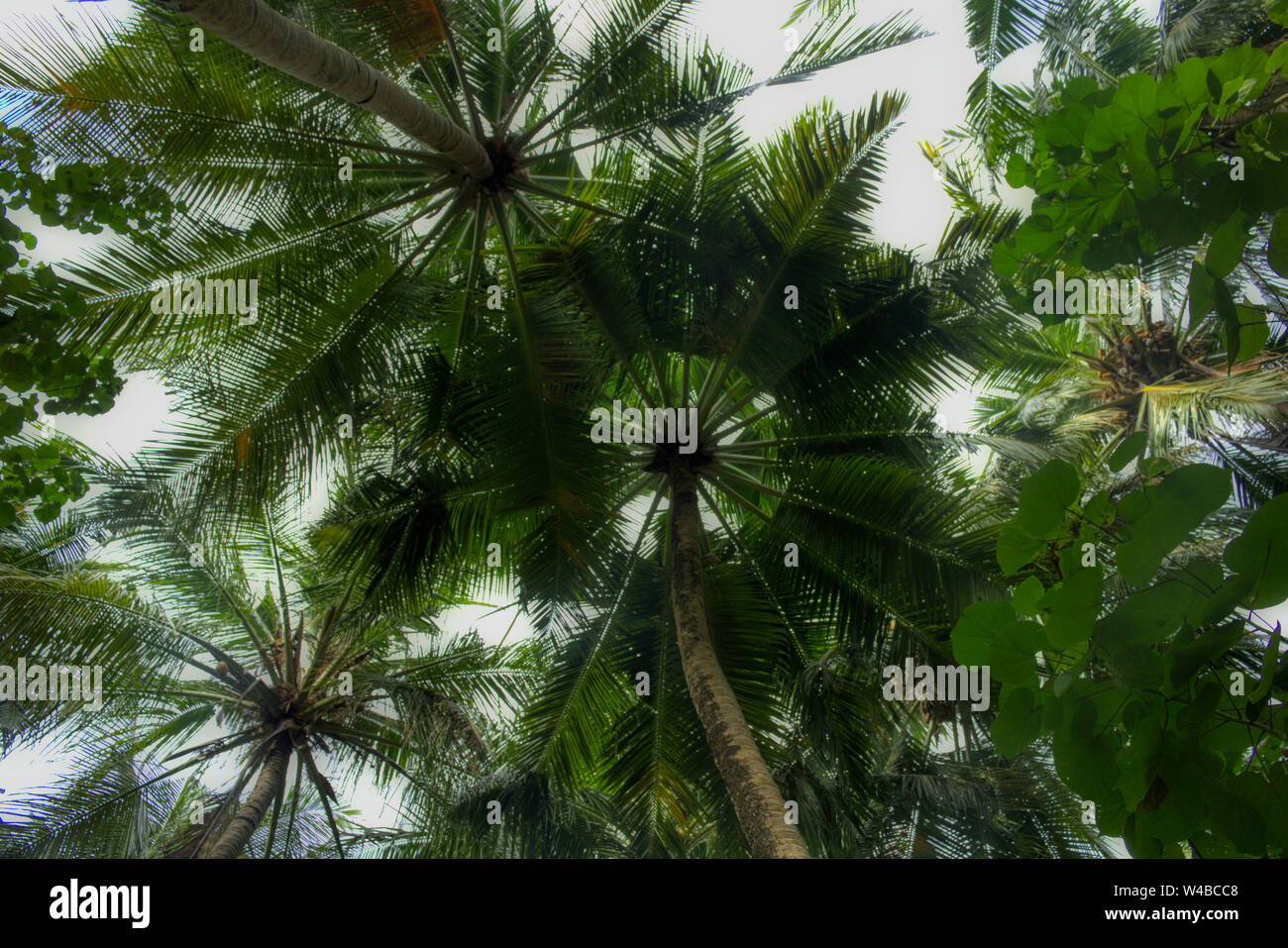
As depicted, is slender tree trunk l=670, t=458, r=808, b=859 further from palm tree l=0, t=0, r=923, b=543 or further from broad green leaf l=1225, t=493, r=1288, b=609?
broad green leaf l=1225, t=493, r=1288, b=609

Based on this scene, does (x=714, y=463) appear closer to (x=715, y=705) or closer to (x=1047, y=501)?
(x=715, y=705)

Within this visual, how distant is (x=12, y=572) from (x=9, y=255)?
19.7 ft

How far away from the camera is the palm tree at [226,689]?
7750 millimetres

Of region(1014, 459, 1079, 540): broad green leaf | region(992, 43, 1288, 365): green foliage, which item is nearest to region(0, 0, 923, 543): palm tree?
region(992, 43, 1288, 365): green foliage

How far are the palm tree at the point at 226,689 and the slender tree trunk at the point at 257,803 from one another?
1.0 inches

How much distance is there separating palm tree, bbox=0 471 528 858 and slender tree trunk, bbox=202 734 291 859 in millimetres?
25

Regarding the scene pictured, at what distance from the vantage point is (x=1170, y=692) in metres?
1.31

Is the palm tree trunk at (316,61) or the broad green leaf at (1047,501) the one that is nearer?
the broad green leaf at (1047,501)

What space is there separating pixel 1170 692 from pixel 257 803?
29.4ft

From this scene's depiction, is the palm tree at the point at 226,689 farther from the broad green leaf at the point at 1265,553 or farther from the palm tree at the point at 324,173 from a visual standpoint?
the broad green leaf at the point at 1265,553

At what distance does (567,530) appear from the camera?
21.2 ft

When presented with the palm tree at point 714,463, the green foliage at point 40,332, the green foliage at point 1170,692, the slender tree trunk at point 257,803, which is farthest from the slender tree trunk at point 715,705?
the slender tree trunk at point 257,803

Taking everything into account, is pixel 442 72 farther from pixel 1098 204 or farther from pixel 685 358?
pixel 1098 204

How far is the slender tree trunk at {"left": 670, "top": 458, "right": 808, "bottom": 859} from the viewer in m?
5.05
